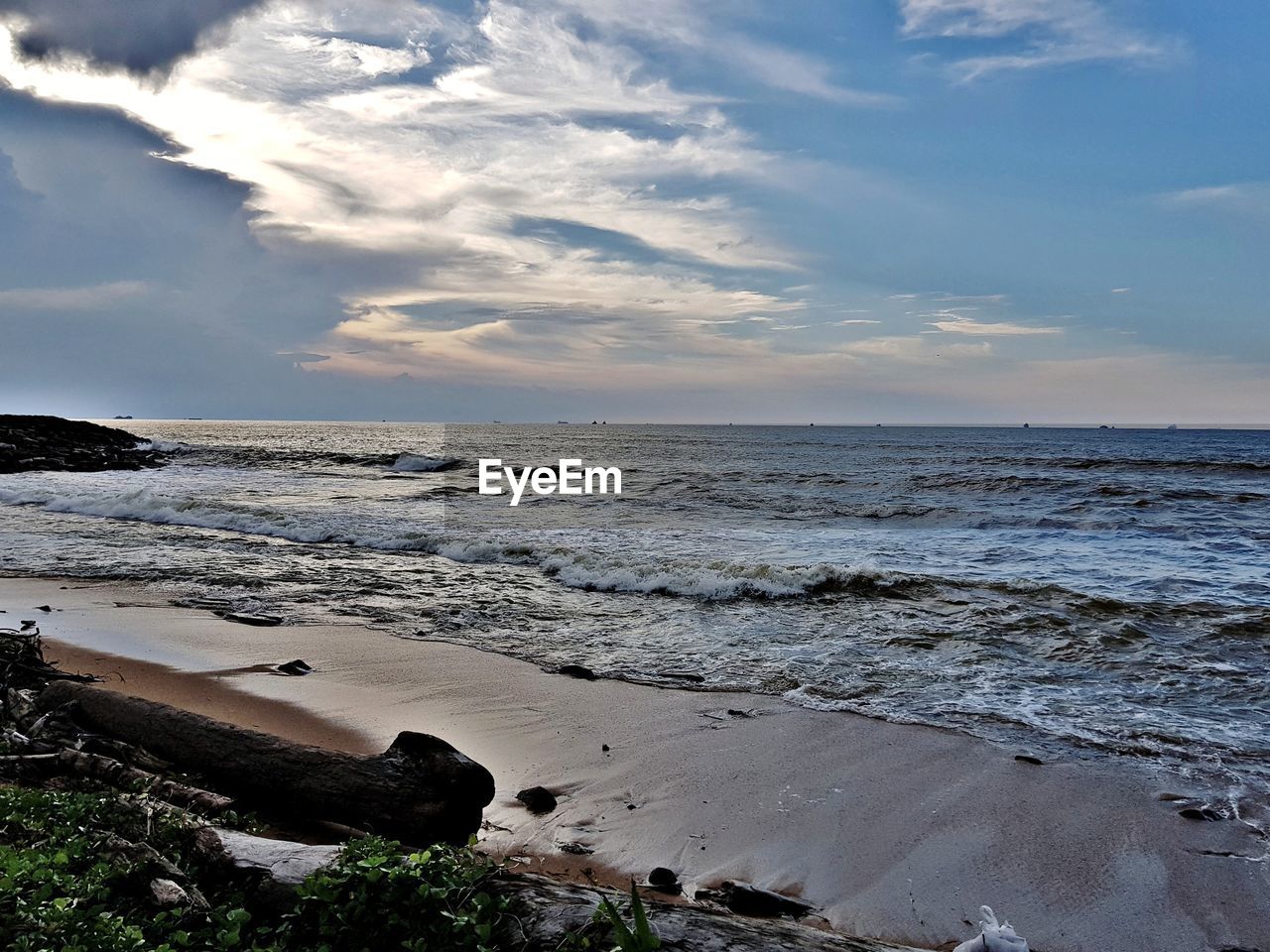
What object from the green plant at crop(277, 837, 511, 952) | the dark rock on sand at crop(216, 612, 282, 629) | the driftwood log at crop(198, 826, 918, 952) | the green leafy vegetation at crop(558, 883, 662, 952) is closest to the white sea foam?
the dark rock on sand at crop(216, 612, 282, 629)

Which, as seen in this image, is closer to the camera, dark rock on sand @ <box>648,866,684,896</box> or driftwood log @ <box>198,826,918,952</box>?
driftwood log @ <box>198,826,918,952</box>

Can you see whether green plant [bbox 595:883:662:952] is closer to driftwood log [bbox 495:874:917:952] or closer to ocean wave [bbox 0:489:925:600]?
driftwood log [bbox 495:874:917:952]

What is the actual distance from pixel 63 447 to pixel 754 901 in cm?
5247

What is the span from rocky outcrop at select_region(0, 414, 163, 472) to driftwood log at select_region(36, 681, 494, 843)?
3766 cm

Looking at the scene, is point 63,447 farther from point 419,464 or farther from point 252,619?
point 252,619

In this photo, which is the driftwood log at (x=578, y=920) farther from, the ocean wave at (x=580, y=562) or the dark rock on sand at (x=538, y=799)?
the ocean wave at (x=580, y=562)

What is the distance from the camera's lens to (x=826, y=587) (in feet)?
37.8

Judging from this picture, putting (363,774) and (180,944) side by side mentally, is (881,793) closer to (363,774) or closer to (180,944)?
(363,774)

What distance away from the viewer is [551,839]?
430 centimetres

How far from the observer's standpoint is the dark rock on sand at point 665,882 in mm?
3775

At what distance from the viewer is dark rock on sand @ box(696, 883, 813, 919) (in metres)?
3.63

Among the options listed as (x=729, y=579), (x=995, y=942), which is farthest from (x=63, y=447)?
(x=995, y=942)

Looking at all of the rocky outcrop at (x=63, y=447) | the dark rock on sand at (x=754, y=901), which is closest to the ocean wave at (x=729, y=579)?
the dark rock on sand at (x=754, y=901)

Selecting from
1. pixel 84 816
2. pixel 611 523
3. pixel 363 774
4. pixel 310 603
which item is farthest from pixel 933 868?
pixel 611 523
